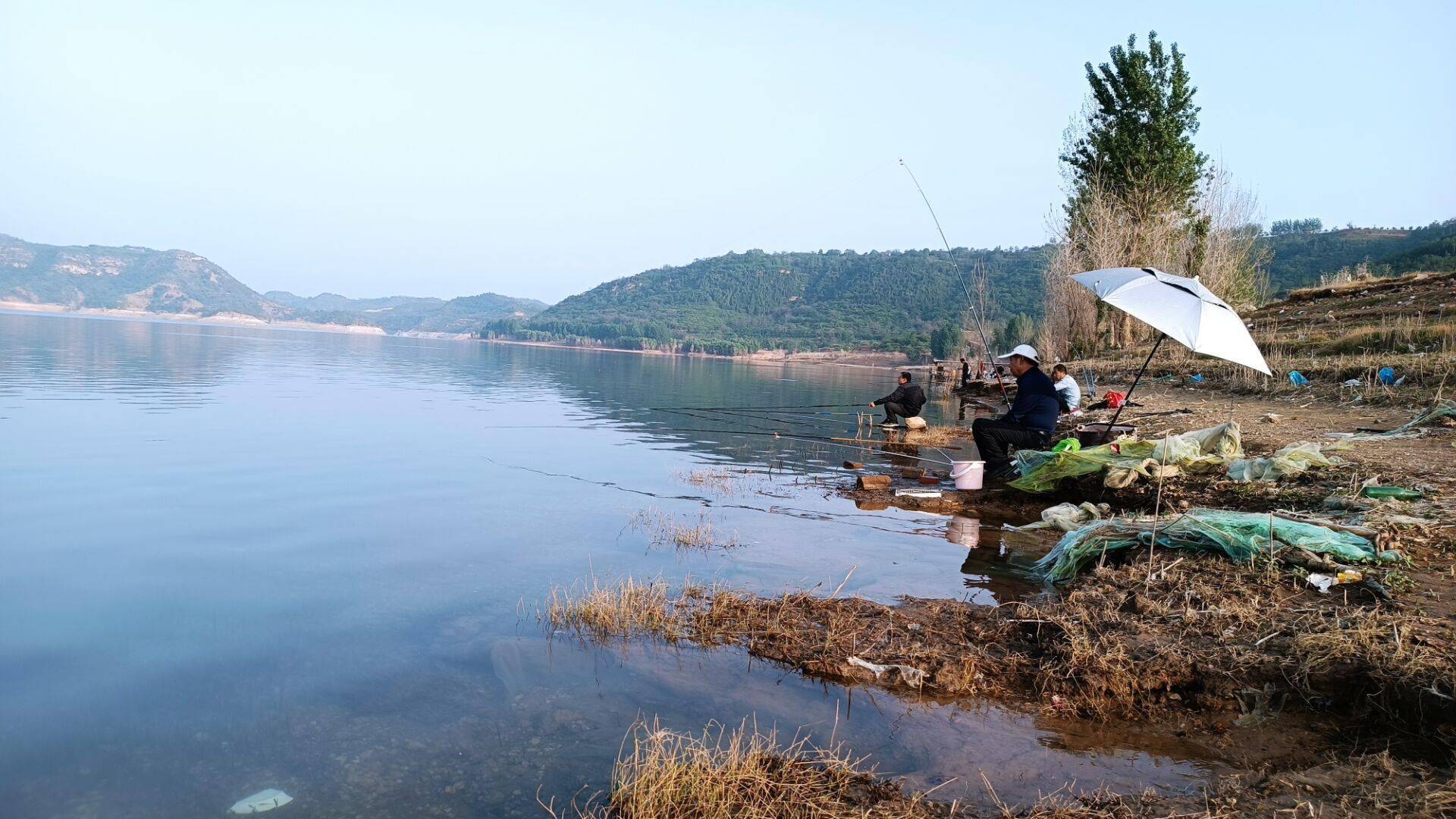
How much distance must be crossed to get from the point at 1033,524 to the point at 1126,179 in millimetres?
27144

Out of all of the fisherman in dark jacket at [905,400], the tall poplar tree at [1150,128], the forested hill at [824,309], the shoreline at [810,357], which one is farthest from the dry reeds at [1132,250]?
the shoreline at [810,357]

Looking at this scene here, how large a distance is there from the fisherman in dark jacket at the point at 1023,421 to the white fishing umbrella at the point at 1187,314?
2448mm

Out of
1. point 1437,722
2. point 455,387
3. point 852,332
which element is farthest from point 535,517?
point 852,332

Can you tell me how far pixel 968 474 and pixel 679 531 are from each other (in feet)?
15.1

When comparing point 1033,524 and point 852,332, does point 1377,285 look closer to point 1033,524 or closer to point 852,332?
point 1033,524

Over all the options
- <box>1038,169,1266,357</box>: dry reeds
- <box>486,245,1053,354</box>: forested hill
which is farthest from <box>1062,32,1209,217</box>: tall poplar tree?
<box>486,245,1053,354</box>: forested hill

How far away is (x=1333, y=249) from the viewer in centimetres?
9006

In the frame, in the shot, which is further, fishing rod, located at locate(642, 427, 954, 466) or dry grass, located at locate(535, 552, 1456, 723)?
fishing rod, located at locate(642, 427, 954, 466)

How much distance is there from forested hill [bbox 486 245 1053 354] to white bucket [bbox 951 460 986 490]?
87015mm

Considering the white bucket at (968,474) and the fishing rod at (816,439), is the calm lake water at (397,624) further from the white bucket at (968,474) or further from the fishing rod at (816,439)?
the white bucket at (968,474)

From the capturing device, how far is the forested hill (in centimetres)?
12825

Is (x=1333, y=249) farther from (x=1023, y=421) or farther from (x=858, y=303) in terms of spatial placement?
(x=1023, y=421)

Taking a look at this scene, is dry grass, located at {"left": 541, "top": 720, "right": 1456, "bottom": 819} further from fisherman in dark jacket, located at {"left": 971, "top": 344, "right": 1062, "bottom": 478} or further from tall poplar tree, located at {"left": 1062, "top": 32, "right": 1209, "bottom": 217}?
tall poplar tree, located at {"left": 1062, "top": 32, "right": 1209, "bottom": 217}

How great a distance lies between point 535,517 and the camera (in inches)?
452
